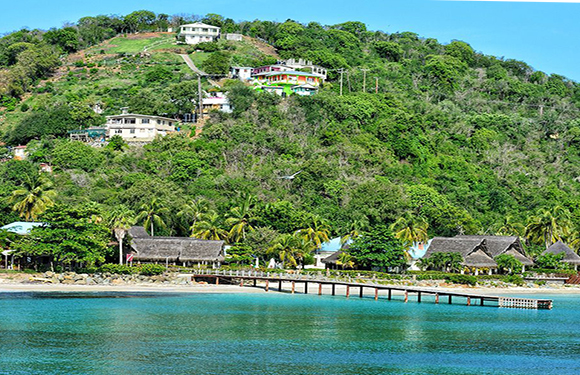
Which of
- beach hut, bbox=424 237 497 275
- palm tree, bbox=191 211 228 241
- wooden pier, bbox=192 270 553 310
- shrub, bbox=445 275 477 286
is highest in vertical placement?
palm tree, bbox=191 211 228 241

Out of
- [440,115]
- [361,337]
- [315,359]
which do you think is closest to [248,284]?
[361,337]

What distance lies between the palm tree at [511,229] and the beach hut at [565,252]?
688 centimetres

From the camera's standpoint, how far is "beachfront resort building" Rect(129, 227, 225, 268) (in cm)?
7500

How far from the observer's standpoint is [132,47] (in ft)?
512

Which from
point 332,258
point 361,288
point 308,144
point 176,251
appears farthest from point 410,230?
point 308,144

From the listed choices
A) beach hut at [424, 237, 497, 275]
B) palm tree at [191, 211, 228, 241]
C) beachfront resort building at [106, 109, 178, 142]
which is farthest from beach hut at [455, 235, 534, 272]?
beachfront resort building at [106, 109, 178, 142]

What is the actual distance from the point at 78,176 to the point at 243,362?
63774 mm

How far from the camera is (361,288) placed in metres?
70.3

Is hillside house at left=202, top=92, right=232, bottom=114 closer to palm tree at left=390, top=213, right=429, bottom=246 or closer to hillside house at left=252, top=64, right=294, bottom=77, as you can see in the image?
hillside house at left=252, top=64, right=294, bottom=77

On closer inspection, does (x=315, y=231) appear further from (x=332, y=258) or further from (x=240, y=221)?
(x=240, y=221)

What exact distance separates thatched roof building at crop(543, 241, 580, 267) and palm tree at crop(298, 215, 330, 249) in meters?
25.1

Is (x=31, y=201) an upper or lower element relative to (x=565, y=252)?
upper

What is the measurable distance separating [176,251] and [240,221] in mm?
7924

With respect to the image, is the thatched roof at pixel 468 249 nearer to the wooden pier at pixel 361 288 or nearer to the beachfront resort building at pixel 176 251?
the wooden pier at pixel 361 288
